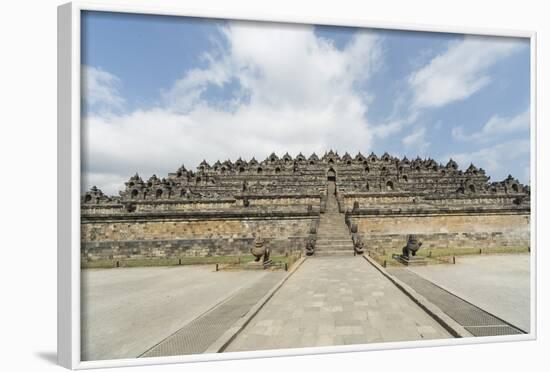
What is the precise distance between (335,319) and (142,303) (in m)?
4.78

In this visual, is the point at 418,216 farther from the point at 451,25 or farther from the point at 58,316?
the point at 58,316

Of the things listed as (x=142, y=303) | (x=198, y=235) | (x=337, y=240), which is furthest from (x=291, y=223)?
(x=142, y=303)

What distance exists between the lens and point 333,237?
16.2 m

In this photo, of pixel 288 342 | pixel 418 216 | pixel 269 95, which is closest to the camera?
pixel 288 342

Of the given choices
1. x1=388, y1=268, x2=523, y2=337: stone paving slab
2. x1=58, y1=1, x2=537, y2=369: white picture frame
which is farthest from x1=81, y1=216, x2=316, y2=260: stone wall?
x1=58, y1=1, x2=537, y2=369: white picture frame

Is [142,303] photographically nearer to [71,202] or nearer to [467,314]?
[71,202]

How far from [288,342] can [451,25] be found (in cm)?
724

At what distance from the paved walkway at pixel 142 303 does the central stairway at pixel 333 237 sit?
5017 millimetres

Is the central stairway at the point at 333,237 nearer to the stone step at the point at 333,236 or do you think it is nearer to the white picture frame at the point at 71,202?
the stone step at the point at 333,236

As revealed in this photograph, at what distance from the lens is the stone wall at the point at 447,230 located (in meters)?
15.7

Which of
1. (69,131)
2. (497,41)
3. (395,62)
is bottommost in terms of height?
(69,131)

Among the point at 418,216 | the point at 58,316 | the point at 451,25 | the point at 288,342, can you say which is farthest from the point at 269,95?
the point at 418,216

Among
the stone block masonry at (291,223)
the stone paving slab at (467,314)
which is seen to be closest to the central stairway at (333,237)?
the stone block masonry at (291,223)

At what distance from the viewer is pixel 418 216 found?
16812 mm
